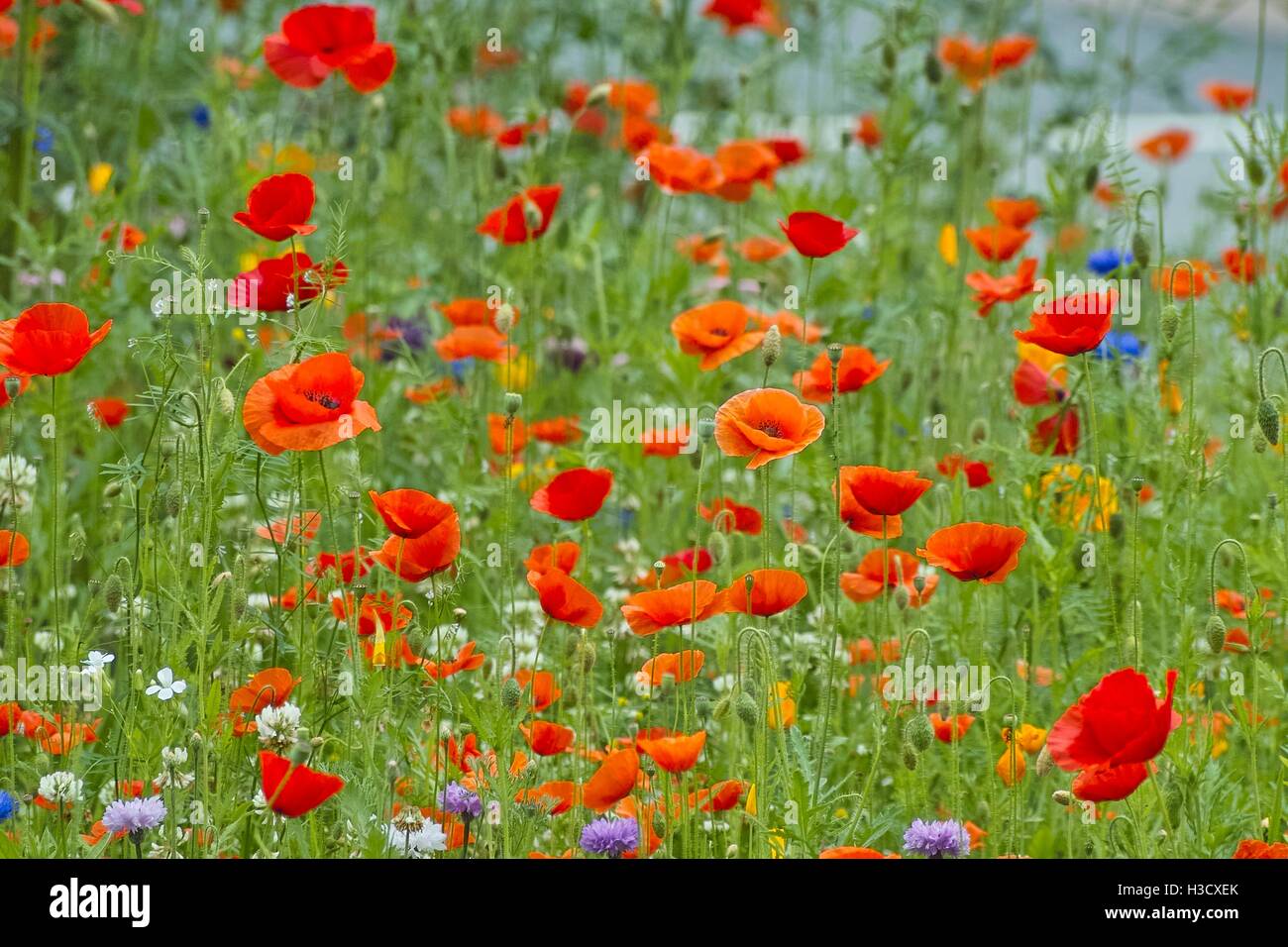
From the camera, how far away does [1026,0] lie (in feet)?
16.2

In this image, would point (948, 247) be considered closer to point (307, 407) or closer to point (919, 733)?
point (919, 733)

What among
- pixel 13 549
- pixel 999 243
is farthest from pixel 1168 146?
pixel 13 549

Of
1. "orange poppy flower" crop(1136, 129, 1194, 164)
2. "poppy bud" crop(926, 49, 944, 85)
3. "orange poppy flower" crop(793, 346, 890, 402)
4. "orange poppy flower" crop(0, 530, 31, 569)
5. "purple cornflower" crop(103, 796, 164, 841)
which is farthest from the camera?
"orange poppy flower" crop(1136, 129, 1194, 164)

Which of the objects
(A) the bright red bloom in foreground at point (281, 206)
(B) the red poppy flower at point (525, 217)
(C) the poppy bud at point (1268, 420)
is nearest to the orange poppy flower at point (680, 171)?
(B) the red poppy flower at point (525, 217)

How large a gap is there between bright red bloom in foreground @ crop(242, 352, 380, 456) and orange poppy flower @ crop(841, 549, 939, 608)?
0.76 metres

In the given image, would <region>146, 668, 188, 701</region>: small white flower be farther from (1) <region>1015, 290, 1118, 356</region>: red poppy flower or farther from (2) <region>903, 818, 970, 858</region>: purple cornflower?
(1) <region>1015, 290, 1118, 356</region>: red poppy flower

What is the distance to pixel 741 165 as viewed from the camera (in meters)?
3.20

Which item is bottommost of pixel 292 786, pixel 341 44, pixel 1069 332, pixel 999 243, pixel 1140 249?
pixel 292 786

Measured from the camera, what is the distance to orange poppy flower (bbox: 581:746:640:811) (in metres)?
1.87

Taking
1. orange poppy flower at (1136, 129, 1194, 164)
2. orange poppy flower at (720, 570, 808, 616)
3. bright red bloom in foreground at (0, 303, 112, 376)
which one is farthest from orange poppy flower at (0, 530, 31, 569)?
orange poppy flower at (1136, 129, 1194, 164)

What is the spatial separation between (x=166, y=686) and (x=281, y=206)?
645mm
